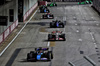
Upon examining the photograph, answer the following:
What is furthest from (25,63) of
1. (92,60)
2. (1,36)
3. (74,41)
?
(92,60)

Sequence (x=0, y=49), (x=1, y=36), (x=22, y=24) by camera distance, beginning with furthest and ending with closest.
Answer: (x=22, y=24) < (x=1, y=36) < (x=0, y=49)

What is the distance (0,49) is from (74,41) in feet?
36.1

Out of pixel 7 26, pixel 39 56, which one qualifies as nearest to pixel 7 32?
pixel 7 26

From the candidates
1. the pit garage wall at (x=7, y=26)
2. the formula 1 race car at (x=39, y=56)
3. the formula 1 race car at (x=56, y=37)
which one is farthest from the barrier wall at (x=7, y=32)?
the formula 1 race car at (x=39, y=56)

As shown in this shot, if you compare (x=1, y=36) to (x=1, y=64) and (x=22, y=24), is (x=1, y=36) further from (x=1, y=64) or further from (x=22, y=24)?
(x=22, y=24)

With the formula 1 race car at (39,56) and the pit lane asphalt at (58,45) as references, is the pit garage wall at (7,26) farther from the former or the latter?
the formula 1 race car at (39,56)

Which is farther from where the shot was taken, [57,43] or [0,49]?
[57,43]

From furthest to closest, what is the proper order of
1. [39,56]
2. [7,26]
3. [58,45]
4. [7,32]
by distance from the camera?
[7,26]
[7,32]
[58,45]
[39,56]

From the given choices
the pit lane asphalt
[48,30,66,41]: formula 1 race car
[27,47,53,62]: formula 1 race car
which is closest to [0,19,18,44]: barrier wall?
the pit lane asphalt

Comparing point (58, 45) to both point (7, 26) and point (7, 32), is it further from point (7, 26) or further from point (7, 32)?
point (7, 26)

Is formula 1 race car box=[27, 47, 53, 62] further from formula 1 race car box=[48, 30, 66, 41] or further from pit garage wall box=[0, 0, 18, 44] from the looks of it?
formula 1 race car box=[48, 30, 66, 41]

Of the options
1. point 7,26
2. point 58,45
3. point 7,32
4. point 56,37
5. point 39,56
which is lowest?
point 58,45

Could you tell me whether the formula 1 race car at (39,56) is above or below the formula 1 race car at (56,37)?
above

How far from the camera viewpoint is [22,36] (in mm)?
46562
